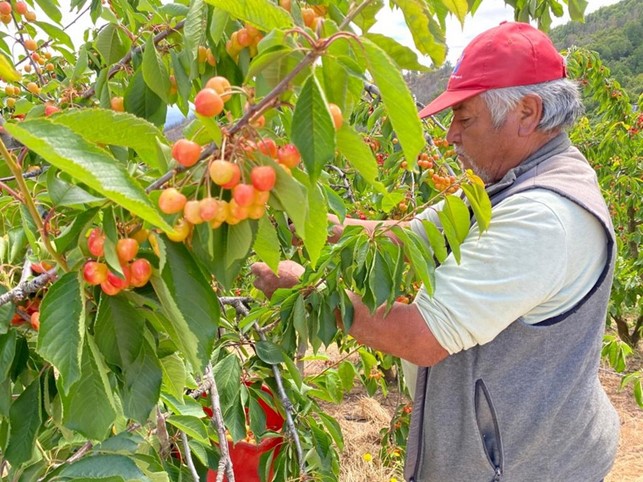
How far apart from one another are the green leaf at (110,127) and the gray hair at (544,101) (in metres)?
1.29

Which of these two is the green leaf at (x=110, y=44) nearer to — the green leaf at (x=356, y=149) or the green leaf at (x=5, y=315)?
the green leaf at (x=5, y=315)

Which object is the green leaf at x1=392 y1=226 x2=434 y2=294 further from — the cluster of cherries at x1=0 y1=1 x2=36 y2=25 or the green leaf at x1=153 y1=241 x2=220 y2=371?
the cluster of cherries at x1=0 y1=1 x2=36 y2=25

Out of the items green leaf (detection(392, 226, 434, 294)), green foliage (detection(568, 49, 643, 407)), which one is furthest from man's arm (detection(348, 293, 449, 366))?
green foliage (detection(568, 49, 643, 407))

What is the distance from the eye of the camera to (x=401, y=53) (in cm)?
72

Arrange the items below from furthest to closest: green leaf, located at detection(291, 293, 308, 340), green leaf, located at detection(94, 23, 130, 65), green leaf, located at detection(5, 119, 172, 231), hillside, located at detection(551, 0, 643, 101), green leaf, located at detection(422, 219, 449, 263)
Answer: hillside, located at detection(551, 0, 643, 101) → green leaf, located at detection(291, 293, 308, 340) → green leaf, located at detection(422, 219, 449, 263) → green leaf, located at detection(94, 23, 130, 65) → green leaf, located at detection(5, 119, 172, 231)

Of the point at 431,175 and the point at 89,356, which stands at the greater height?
the point at 89,356

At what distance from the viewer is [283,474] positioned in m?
1.63

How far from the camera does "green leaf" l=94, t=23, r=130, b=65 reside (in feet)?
4.30

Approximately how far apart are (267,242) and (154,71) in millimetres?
455

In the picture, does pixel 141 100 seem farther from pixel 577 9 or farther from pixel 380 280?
pixel 577 9

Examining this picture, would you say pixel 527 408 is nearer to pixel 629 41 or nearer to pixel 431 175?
pixel 431 175

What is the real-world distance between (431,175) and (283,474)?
1544 mm

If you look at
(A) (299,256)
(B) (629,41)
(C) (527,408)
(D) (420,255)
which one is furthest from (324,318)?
(B) (629,41)

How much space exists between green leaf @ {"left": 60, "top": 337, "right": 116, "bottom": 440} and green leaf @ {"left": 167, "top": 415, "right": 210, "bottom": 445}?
431 mm
